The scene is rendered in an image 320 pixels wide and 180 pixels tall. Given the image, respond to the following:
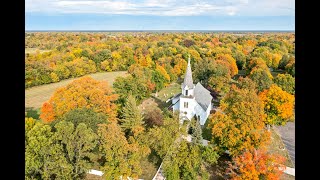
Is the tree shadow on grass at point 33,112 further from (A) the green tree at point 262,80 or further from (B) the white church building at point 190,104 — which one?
(A) the green tree at point 262,80

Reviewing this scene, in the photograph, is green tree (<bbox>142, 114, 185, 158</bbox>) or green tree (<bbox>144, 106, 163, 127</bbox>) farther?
green tree (<bbox>144, 106, 163, 127</bbox>)

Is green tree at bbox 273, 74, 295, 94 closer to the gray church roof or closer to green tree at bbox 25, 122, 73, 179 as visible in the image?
the gray church roof

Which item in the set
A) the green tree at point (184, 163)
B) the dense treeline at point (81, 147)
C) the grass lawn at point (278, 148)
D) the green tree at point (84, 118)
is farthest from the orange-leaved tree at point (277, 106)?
the green tree at point (84, 118)

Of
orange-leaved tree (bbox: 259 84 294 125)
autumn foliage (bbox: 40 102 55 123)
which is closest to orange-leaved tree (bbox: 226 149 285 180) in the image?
orange-leaved tree (bbox: 259 84 294 125)
